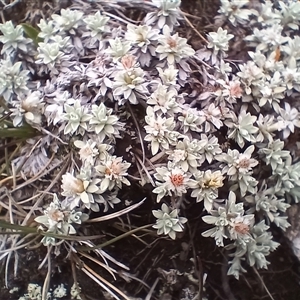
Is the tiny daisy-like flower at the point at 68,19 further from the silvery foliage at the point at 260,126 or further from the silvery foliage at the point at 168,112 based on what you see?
the silvery foliage at the point at 260,126

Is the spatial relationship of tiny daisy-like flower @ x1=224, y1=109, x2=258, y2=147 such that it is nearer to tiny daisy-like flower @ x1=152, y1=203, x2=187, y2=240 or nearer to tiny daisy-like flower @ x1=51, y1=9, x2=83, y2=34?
tiny daisy-like flower @ x1=152, y1=203, x2=187, y2=240

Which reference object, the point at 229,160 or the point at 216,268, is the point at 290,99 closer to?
the point at 229,160

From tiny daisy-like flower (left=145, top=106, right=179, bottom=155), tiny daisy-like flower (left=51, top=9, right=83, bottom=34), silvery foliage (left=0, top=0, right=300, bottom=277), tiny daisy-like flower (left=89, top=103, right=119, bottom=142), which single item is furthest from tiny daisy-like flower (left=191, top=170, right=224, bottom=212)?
tiny daisy-like flower (left=51, top=9, right=83, bottom=34)

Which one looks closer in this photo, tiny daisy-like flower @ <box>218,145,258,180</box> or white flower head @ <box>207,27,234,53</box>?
tiny daisy-like flower @ <box>218,145,258,180</box>

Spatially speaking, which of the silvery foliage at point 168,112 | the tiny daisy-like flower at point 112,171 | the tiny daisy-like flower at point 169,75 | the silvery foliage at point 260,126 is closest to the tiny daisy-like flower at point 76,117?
the silvery foliage at point 168,112

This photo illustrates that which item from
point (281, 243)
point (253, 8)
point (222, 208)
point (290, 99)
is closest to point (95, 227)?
point (222, 208)

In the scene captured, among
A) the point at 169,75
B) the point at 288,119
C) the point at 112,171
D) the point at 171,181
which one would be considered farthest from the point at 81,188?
the point at 288,119

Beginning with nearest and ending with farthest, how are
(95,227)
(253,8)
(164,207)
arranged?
1. (164,207)
2. (95,227)
3. (253,8)
